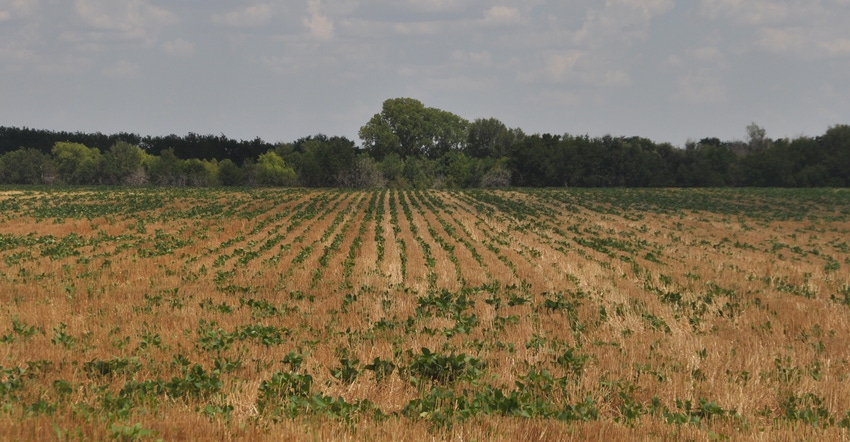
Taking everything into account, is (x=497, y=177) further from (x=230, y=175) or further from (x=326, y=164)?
(x=230, y=175)

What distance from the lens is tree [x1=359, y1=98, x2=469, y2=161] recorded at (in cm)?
13075

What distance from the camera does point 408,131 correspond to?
132 m

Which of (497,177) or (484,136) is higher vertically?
(484,136)

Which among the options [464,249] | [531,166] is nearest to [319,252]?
[464,249]

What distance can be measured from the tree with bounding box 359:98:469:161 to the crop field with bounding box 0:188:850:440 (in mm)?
105169

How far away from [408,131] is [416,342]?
12243 cm

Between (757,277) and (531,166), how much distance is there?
88815 millimetres

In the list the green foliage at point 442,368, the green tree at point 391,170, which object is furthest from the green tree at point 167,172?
the green foliage at point 442,368

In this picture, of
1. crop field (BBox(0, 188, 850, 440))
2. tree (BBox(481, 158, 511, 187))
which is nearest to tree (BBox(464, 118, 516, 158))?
tree (BBox(481, 158, 511, 187))

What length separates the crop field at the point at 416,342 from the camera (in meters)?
7.13

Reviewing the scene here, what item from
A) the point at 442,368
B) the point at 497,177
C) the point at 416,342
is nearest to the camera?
the point at 442,368

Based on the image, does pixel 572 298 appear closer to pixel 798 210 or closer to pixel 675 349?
pixel 675 349

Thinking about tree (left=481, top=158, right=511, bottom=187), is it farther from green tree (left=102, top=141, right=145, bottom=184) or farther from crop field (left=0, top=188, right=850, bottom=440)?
crop field (left=0, top=188, right=850, bottom=440)

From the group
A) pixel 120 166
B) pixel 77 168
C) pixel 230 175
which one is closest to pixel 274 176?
pixel 230 175
